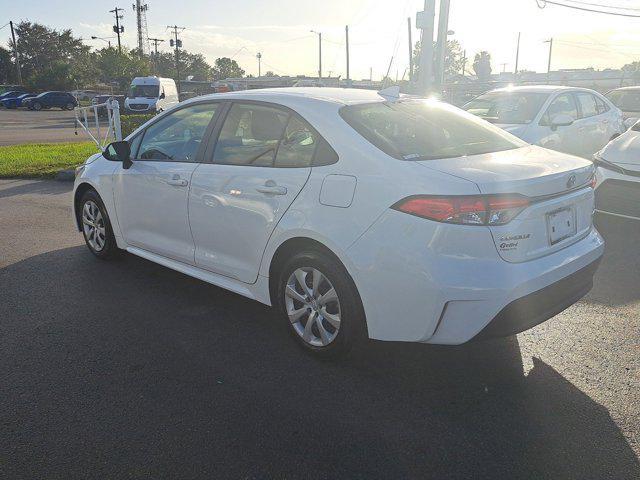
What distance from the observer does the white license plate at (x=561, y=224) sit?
3014 mm

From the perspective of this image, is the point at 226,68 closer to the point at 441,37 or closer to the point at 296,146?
the point at 441,37

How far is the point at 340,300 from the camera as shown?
316 cm

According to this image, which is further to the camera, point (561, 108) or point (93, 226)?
point (561, 108)

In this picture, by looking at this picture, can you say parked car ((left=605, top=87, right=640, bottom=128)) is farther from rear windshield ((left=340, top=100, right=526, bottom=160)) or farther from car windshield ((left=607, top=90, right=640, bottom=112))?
rear windshield ((left=340, top=100, right=526, bottom=160))

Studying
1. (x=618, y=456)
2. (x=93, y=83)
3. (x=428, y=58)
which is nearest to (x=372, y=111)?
(x=618, y=456)

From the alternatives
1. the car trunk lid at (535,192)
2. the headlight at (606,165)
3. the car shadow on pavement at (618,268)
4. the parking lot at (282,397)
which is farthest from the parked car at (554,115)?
the car trunk lid at (535,192)

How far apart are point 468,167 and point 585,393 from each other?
1.41m

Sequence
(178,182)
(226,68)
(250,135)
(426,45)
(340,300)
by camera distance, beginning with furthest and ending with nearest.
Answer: (226,68), (426,45), (178,182), (250,135), (340,300)

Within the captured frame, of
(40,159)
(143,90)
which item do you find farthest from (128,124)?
(143,90)

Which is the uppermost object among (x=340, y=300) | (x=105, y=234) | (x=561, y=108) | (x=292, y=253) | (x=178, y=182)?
(x=561, y=108)

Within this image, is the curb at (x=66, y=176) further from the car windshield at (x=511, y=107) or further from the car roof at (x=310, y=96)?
the car windshield at (x=511, y=107)

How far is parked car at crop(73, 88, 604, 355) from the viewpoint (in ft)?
9.07

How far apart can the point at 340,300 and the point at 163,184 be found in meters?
1.93

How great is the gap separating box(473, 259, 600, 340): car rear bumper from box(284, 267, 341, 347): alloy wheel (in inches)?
34.2
